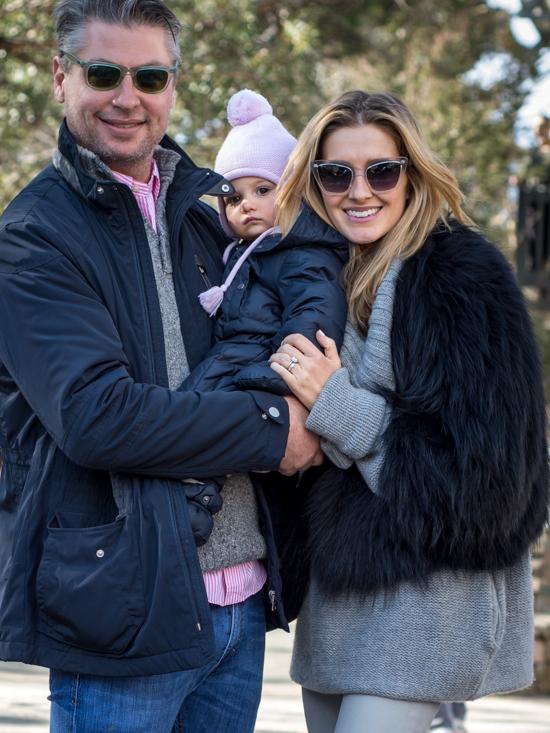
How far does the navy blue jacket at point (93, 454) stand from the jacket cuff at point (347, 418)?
14 cm

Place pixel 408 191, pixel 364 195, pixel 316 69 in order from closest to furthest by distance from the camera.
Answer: pixel 364 195 < pixel 408 191 < pixel 316 69

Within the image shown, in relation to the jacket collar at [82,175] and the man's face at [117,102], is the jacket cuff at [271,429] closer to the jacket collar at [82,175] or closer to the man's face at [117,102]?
the jacket collar at [82,175]

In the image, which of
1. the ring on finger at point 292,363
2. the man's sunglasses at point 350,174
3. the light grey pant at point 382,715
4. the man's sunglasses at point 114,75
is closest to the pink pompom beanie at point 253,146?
the man's sunglasses at point 350,174

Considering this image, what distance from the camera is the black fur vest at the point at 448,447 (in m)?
2.69

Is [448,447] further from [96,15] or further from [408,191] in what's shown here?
[96,15]

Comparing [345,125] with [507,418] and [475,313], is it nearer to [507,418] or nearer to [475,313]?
[475,313]

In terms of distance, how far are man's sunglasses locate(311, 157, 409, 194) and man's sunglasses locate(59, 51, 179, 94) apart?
0.51 meters

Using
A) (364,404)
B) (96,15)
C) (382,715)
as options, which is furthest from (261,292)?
(382,715)

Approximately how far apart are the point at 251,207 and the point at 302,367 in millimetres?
650

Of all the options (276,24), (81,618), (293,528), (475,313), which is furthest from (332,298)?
(276,24)

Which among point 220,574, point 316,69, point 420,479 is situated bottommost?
point 220,574

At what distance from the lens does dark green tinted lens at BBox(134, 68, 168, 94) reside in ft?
9.08

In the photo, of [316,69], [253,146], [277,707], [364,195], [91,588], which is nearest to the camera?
[91,588]

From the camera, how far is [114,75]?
2.74 meters
